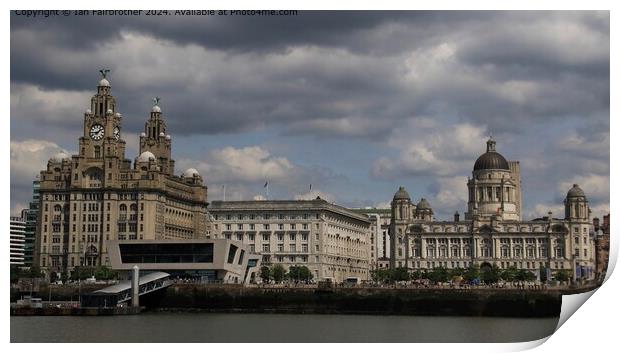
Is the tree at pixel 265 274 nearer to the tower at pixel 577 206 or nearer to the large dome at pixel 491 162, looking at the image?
the tower at pixel 577 206

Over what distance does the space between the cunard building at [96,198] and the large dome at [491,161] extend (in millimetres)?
62087

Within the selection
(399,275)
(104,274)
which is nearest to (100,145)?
(104,274)

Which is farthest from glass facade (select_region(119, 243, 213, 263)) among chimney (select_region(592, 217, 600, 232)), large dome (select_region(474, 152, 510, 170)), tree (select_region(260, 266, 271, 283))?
large dome (select_region(474, 152, 510, 170))

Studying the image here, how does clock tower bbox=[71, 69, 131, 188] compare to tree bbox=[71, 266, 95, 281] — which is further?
clock tower bbox=[71, 69, 131, 188]

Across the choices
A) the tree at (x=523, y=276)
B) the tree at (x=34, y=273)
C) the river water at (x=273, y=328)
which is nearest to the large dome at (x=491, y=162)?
the tree at (x=523, y=276)

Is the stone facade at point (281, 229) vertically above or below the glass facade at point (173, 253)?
above

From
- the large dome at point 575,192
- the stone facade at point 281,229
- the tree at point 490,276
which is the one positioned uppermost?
the large dome at point 575,192

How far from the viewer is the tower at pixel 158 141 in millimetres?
158500

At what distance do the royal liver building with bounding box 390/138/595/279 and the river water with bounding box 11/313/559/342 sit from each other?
81538mm

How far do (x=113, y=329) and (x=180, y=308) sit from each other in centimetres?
3223

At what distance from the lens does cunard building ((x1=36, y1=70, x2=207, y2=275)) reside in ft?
472

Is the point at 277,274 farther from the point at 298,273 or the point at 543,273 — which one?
the point at 543,273

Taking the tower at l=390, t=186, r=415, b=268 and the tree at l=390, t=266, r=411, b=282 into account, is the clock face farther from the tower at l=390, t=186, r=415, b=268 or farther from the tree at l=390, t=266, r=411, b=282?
the tower at l=390, t=186, r=415, b=268
